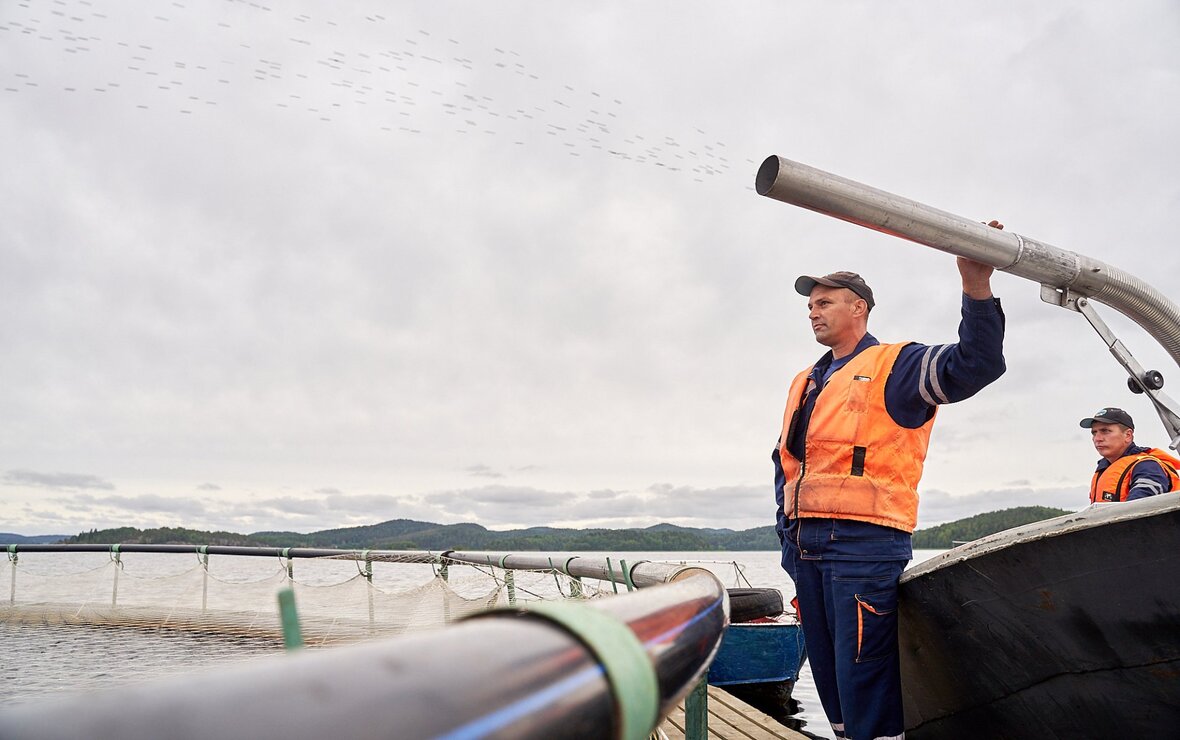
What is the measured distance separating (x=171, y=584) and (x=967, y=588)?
11955 mm

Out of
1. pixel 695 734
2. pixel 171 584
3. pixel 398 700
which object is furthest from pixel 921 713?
pixel 171 584

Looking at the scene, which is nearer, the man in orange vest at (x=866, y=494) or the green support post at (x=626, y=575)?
the green support post at (x=626, y=575)

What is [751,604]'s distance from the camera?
1717 millimetres

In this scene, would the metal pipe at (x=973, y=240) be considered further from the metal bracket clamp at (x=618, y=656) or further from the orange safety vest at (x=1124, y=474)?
the orange safety vest at (x=1124, y=474)

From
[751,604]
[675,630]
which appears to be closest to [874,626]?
[751,604]

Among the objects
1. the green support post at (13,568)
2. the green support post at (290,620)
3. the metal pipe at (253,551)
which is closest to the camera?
the green support post at (290,620)

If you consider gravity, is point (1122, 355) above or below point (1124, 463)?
above

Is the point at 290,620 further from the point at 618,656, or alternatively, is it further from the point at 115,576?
the point at 115,576

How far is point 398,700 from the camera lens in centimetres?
38

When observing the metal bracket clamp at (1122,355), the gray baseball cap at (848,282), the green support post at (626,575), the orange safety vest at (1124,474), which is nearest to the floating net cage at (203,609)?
the green support post at (626,575)

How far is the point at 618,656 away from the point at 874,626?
2.94 m

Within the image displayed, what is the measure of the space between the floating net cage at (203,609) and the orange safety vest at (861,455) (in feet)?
3.57

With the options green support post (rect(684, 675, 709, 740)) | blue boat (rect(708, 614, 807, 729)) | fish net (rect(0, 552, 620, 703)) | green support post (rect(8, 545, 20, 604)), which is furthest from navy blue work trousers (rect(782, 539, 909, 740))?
green support post (rect(8, 545, 20, 604))

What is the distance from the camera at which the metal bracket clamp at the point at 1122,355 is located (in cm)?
284
